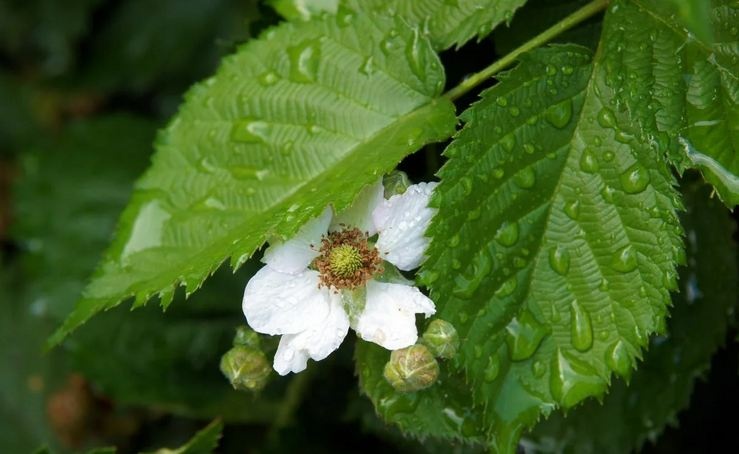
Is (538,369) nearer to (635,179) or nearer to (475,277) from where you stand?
(475,277)

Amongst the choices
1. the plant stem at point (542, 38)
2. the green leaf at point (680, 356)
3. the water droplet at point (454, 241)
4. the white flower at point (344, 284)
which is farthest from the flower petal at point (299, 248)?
the green leaf at point (680, 356)

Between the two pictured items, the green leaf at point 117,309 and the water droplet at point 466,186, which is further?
the green leaf at point 117,309

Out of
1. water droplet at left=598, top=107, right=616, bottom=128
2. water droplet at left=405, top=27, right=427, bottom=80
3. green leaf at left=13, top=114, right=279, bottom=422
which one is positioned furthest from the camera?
green leaf at left=13, top=114, right=279, bottom=422

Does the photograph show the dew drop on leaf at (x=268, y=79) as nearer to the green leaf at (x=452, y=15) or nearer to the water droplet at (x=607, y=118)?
the green leaf at (x=452, y=15)

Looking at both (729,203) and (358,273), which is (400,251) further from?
(729,203)

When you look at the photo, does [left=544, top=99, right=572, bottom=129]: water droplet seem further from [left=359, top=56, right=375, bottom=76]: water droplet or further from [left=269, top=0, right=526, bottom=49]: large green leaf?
[left=359, top=56, right=375, bottom=76]: water droplet

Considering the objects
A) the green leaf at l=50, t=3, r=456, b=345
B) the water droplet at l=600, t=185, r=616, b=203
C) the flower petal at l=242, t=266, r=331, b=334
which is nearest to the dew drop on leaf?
the green leaf at l=50, t=3, r=456, b=345
